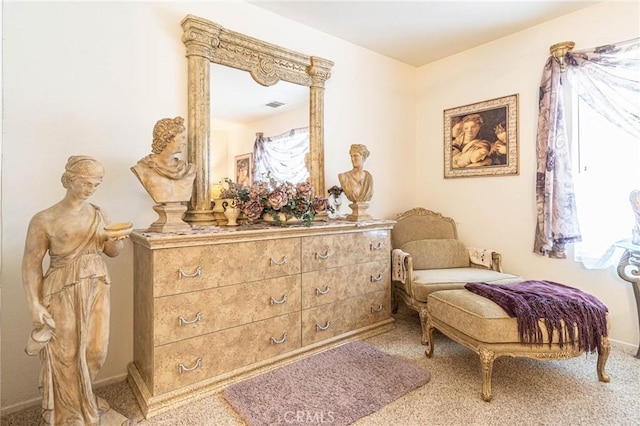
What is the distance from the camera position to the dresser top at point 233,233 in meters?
1.78

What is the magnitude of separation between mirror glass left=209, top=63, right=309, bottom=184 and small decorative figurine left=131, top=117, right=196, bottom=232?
0.40 metres

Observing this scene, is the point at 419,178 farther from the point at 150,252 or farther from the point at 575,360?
the point at 150,252

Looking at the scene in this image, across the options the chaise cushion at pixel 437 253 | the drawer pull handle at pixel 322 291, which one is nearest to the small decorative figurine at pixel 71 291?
the drawer pull handle at pixel 322 291

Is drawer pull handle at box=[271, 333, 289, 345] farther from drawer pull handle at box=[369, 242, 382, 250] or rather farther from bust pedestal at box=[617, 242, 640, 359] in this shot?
bust pedestal at box=[617, 242, 640, 359]

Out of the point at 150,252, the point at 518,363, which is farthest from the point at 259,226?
the point at 518,363

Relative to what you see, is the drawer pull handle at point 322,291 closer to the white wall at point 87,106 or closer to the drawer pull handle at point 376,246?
the drawer pull handle at point 376,246

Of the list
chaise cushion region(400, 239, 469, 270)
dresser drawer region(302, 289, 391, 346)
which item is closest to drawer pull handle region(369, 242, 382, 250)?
dresser drawer region(302, 289, 391, 346)

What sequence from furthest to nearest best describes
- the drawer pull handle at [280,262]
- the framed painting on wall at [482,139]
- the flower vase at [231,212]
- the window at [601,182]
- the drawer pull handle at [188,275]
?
the framed painting on wall at [482,139], the window at [601,182], the flower vase at [231,212], the drawer pull handle at [280,262], the drawer pull handle at [188,275]

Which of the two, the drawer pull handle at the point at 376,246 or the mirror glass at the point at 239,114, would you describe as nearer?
the mirror glass at the point at 239,114

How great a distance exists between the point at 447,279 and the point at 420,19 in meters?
2.26

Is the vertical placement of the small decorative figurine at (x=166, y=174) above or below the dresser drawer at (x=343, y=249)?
above

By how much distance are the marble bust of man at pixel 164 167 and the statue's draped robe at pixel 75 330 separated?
0.39m

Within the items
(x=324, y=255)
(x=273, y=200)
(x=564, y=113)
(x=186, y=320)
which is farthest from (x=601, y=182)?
(x=186, y=320)

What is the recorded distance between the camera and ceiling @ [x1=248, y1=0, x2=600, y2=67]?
8.64 ft
